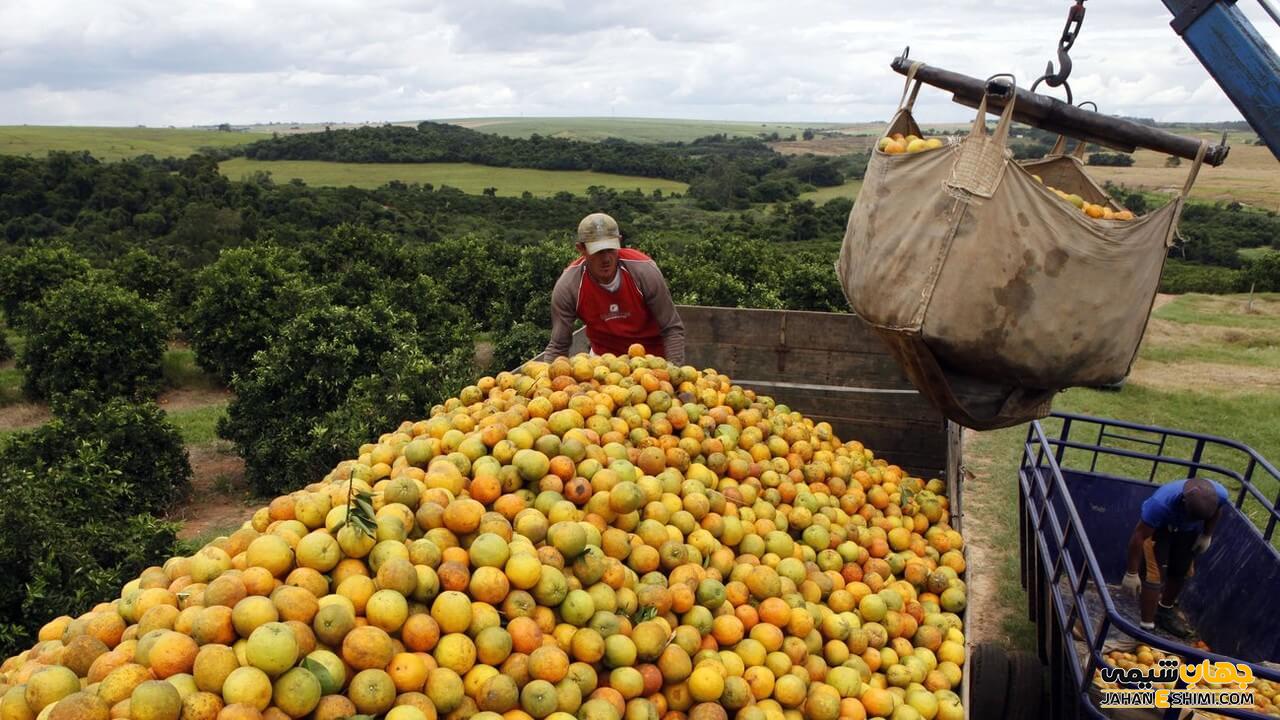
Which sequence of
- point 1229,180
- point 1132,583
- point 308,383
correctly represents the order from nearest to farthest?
1. point 1132,583
2. point 308,383
3. point 1229,180

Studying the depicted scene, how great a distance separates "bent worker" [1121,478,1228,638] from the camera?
510 centimetres

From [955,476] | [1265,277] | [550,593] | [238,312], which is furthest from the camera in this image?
[1265,277]

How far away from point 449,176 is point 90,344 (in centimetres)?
7612

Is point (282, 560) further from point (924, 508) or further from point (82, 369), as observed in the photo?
point (82, 369)

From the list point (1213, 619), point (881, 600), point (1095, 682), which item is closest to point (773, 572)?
point (881, 600)

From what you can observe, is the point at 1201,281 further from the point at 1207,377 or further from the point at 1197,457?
the point at 1197,457

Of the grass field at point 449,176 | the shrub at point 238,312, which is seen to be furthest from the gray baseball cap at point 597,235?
the grass field at point 449,176

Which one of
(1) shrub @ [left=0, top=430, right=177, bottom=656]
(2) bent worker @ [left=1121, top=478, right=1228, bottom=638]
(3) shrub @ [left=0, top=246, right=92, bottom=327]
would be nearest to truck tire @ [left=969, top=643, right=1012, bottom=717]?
(2) bent worker @ [left=1121, top=478, right=1228, bottom=638]

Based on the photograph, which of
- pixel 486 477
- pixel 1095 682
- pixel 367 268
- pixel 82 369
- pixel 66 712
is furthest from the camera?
pixel 367 268

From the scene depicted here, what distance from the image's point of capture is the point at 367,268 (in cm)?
2102

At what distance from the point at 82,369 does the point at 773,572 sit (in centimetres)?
1812

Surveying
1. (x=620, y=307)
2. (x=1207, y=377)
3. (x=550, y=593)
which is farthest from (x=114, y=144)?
(x=550, y=593)

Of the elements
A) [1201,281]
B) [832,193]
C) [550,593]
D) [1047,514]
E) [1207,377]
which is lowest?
[832,193]

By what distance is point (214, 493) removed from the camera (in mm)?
13820
